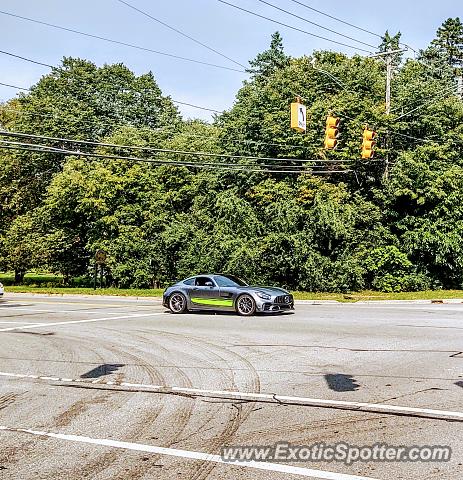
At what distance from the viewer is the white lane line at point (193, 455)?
16.4 ft

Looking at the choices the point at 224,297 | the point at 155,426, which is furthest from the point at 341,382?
the point at 224,297

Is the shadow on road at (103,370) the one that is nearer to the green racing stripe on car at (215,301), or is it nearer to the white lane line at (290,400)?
the white lane line at (290,400)

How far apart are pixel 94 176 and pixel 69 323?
76.5ft

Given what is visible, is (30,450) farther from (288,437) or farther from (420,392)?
(420,392)

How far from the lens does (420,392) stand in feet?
26.1

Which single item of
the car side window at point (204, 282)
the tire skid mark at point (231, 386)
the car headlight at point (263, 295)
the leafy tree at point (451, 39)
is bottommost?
the tire skid mark at point (231, 386)

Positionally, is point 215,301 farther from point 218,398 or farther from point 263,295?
point 218,398

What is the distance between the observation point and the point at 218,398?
7.84 metres

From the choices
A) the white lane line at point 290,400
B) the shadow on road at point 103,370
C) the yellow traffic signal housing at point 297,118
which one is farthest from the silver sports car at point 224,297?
the white lane line at point 290,400

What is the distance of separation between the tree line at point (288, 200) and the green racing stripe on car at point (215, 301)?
474 inches

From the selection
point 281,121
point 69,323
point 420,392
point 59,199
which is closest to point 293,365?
point 420,392

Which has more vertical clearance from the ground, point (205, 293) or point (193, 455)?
point (205, 293)

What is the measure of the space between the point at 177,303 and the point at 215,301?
4.87 ft

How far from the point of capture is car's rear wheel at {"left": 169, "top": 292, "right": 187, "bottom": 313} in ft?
68.2
